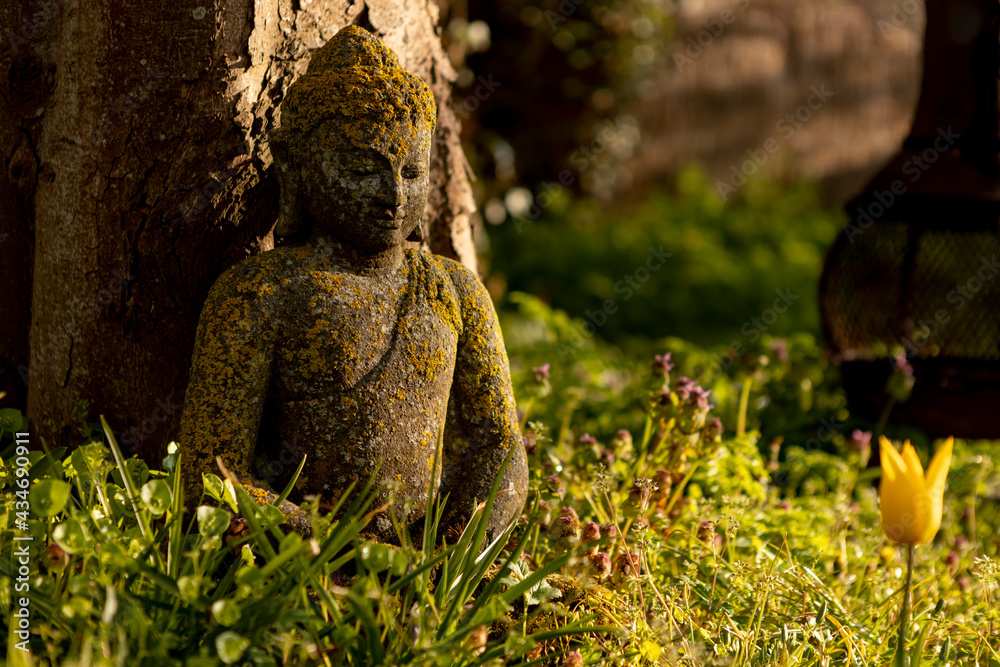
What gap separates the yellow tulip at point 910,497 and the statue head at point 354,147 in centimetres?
115

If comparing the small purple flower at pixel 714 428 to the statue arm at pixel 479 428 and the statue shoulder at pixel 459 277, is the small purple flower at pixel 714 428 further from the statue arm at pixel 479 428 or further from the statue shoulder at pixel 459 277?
the statue shoulder at pixel 459 277

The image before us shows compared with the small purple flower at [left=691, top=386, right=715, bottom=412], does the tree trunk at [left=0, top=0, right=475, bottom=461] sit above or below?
above

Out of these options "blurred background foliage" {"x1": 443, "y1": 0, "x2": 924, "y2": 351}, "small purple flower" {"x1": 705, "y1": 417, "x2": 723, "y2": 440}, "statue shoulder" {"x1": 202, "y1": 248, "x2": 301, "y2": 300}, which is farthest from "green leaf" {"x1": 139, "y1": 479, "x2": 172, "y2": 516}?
"blurred background foliage" {"x1": 443, "y1": 0, "x2": 924, "y2": 351}

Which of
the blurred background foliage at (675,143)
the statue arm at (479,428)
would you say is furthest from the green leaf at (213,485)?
the blurred background foliage at (675,143)

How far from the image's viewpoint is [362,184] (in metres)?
1.99

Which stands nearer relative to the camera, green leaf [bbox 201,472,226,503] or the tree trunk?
green leaf [bbox 201,472,226,503]

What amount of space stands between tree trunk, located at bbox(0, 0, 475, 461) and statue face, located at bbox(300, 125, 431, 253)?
1.15 feet

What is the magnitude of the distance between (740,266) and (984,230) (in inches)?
184
